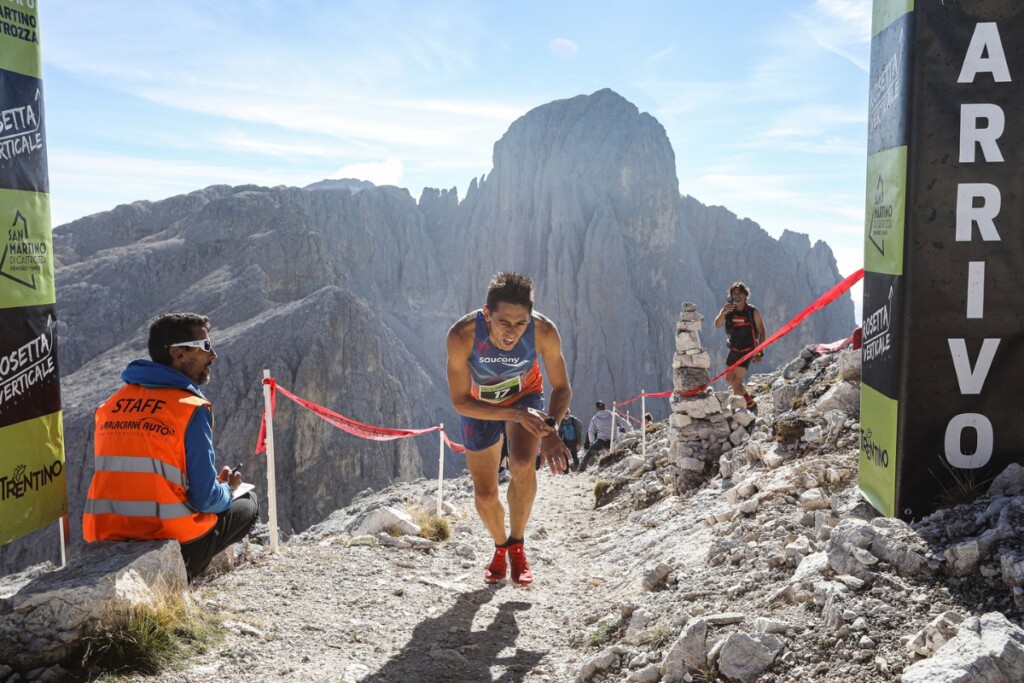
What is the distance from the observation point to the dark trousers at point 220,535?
13.4ft

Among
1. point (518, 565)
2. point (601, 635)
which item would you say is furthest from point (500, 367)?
point (601, 635)

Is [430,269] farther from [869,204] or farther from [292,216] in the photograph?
[869,204]

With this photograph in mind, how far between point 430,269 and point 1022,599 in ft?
293

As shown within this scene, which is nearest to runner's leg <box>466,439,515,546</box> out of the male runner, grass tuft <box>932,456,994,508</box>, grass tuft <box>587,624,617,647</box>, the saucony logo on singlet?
the male runner

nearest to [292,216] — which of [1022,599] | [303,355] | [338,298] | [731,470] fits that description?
[338,298]

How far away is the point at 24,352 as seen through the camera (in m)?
3.98

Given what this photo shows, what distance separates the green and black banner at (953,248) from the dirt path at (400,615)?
220 centimetres

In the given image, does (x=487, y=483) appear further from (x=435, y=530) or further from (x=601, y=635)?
(x=435, y=530)

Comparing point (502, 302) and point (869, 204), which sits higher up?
point (869, 204)

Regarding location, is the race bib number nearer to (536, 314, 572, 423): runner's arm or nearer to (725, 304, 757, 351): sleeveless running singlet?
(536, 314, 572, 423): runner's arm

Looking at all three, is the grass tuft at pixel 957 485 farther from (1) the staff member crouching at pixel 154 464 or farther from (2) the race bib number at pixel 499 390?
(1) the staff member crouching at pixel 154 464

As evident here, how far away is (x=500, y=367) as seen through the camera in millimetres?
5180

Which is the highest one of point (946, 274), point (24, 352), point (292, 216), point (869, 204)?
point (292, 216)

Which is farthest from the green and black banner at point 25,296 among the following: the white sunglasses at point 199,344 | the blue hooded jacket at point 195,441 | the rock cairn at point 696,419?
the rock cairn at point 696,419
